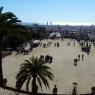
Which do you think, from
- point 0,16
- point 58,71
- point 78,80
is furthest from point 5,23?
point 58,71

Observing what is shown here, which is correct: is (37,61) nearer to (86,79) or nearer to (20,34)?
(20,34)

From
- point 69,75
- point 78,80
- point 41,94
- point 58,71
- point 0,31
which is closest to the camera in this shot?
point 41,94

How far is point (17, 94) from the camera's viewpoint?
23078 mm

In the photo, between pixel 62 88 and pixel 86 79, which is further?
pixel 86 79

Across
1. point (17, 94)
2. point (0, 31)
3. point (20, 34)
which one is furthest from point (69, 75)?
point (17, 94)

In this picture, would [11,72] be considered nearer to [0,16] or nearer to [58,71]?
[58,71]

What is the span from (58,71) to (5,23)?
12607 mm

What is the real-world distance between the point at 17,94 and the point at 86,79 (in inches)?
492

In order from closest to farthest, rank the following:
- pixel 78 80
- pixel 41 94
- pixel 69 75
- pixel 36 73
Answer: pixel 36 73 → pixel 41 94 → pixel 78 80 → pixel 69 75

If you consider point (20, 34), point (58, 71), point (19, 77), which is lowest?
point (58, 71)

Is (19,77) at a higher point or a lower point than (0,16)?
lower

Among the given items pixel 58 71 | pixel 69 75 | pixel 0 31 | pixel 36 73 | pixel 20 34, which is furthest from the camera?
pixel 58 71

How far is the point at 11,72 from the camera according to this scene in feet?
122

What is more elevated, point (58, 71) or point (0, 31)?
point (0, 31)
